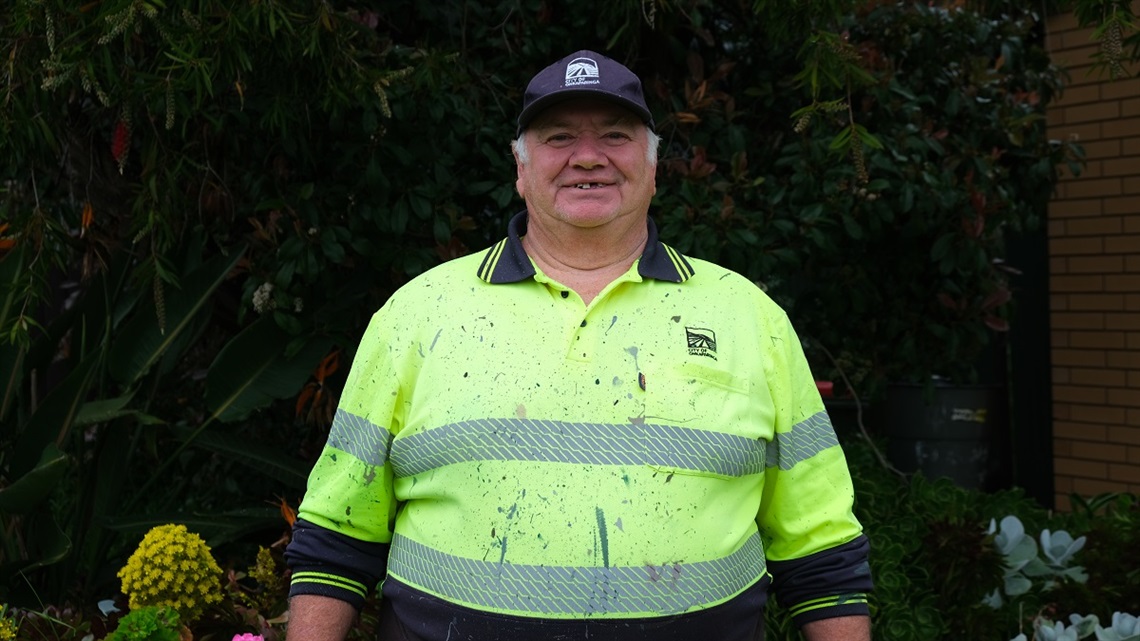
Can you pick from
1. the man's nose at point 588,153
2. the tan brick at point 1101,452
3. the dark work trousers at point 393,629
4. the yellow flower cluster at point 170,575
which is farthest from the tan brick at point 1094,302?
the yellow flower cluster at point 170,575

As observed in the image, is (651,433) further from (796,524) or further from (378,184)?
(378,184)

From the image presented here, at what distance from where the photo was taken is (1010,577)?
13.1 ft

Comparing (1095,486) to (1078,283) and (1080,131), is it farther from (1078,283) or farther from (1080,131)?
(1080,131)

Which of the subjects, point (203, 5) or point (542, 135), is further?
point (203, 5)

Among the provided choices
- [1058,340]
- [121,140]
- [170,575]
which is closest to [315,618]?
[170,575]

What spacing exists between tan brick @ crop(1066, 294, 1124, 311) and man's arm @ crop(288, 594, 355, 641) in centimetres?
474

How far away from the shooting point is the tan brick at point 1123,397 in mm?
5957

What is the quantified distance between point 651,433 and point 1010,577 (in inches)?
85.4

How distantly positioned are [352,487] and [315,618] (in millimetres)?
276

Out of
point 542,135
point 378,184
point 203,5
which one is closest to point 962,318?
point 378,184

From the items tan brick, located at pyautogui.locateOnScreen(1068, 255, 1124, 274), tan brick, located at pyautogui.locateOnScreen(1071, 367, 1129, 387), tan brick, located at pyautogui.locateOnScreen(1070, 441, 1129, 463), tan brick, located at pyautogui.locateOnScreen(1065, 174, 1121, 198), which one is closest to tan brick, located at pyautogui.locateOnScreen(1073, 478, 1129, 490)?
tan brick, located at pyautogui.locateOnScreen(1070, 441, 1129, 463)

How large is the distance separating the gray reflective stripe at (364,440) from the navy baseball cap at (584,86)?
27.9 inches

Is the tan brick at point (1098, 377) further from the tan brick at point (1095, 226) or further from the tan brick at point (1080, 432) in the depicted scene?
the tan brick at point (1095, 226)

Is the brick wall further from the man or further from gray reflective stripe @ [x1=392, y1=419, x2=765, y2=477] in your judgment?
gray reflective stripe @ [x1=392, y1=419, x2=765, y2=477]
